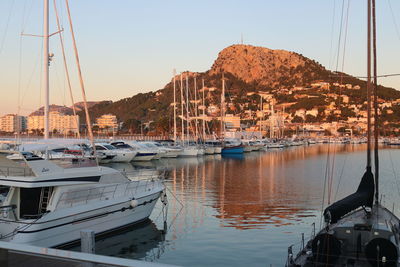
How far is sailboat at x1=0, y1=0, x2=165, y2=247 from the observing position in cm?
1489

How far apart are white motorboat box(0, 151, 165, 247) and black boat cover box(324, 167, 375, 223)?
8.51 meters

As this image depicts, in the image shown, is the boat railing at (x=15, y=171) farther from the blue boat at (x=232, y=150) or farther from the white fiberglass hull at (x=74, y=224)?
the blue boat at (x=232, y=150)

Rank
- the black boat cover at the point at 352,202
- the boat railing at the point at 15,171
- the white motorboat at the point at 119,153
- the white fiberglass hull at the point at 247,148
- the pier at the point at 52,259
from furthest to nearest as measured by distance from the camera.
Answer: the white fiberglass hull at the point at 247,148 → the white motorboat at the point at 119,153 → the boat railing at the point at 15,171 → the black boat cover at the point at 352,202 → the pier at the point at 52,259

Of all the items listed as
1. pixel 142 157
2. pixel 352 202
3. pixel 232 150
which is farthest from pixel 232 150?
pixel 352 202

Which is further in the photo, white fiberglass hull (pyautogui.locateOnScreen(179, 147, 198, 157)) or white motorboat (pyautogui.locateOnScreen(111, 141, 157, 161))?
white fiberglass hull (pyautogui.locateOnScreen(179, 147, 198, 157))

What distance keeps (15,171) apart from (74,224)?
9.24 feet

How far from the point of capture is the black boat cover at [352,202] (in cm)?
1265

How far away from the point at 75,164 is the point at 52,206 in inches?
105

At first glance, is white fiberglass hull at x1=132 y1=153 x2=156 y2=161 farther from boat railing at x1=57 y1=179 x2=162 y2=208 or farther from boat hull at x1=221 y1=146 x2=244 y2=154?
boat railing at x1=57 y1=179 x2=162 y2=208

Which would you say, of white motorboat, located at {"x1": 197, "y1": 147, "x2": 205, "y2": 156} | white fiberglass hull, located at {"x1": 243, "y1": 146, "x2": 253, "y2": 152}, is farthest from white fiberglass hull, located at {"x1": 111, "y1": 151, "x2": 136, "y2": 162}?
white fiberglass hull, located at {"x1": 243, "y1": 146, "x2": 253, "y2": 152}

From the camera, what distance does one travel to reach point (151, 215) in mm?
22328

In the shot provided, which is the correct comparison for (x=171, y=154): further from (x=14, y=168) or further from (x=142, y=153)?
(x=14, y=168)

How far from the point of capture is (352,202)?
45.7 feet

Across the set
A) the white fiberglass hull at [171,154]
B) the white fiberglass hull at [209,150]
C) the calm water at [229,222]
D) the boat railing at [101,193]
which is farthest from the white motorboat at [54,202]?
the white fiberglass hull at [209,150]
